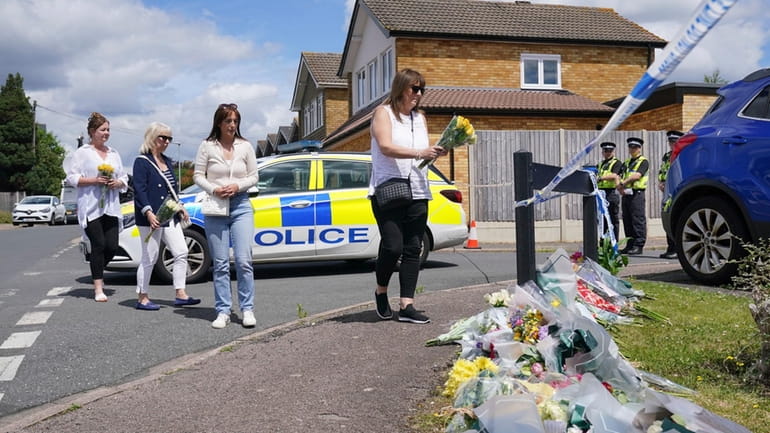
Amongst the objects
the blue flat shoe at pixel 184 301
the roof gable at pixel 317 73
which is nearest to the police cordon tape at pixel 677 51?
the blue flat shoe at pixel 184 301

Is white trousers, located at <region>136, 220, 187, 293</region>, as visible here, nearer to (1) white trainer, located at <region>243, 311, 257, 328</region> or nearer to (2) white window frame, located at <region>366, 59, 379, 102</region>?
(1) white trainer, located at <region>243, 311, 257, 328</region>

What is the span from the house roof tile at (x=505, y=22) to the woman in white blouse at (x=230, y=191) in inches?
682

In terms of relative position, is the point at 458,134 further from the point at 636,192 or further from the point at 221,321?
the point at 636,192

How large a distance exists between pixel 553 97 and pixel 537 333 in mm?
20045

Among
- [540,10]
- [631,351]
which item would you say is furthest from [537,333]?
[540,10]

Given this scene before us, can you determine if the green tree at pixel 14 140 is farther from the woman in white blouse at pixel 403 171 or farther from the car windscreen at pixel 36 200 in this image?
the woman in white blouse at pixel 403 171

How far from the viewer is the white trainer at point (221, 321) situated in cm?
651

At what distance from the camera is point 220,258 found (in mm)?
6496

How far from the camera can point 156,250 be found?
25.2ft

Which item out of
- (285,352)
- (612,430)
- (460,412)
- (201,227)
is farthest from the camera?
(201,227)

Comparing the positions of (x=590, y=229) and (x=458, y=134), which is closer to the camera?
(x=458, y=134)

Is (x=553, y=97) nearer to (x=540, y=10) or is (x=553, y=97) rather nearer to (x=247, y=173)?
(x=540, y=10)

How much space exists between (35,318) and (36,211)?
124 feet

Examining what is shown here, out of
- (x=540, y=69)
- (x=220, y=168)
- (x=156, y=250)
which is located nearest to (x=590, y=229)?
(x=220, y=168)
